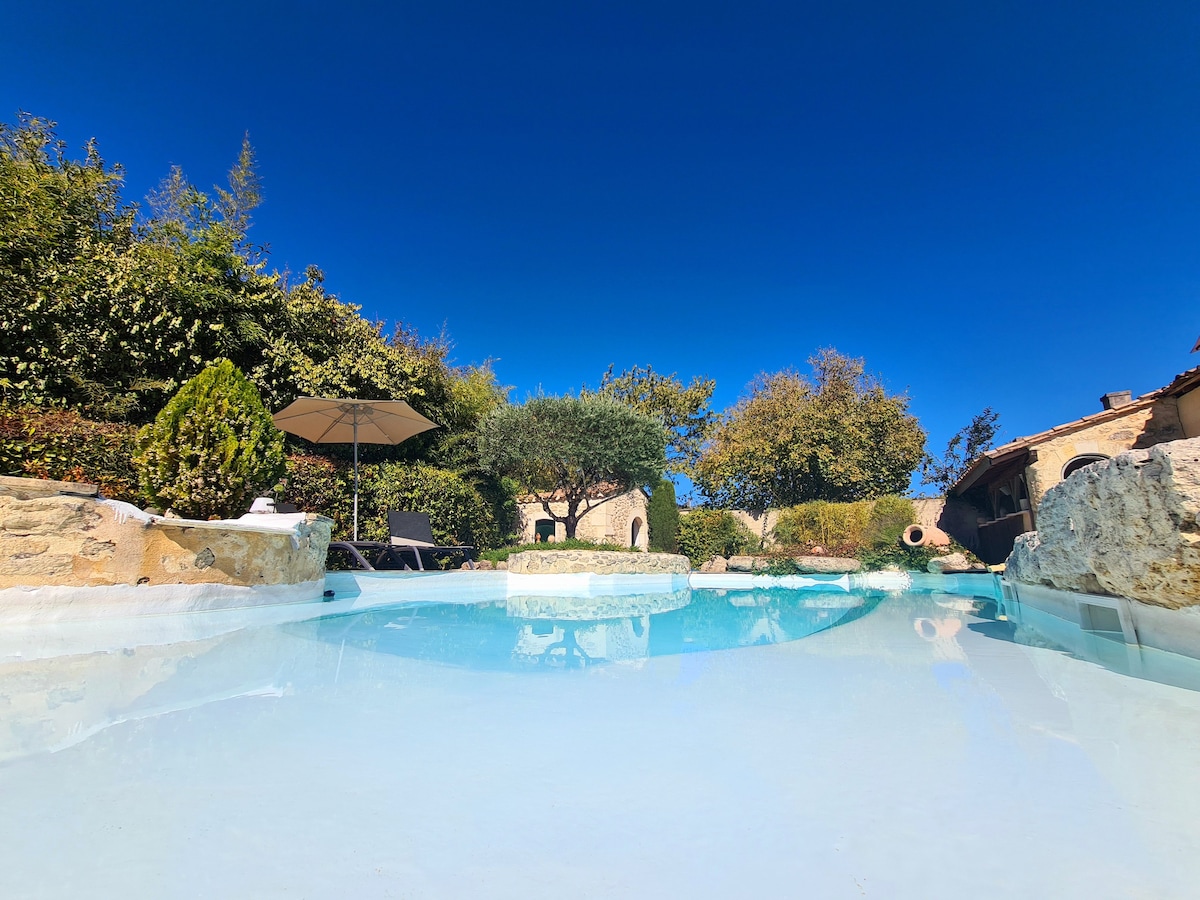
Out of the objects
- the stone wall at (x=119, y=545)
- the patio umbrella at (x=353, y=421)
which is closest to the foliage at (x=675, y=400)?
the patio umbrella at (x=353, y=421)

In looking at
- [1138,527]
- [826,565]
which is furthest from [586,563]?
[1138,527]

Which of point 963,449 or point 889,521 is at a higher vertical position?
point 963,449

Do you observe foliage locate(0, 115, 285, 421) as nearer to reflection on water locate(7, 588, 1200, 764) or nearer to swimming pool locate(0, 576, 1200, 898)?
reflection on water locate(7, 588, 1200, 764)

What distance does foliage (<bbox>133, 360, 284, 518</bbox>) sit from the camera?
5.74 metres

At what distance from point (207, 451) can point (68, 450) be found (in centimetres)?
240

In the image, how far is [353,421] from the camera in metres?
9.86

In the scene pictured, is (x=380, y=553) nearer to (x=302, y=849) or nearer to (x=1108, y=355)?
(x=302, y=849)

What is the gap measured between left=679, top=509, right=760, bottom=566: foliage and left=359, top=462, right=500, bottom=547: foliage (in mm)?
8047

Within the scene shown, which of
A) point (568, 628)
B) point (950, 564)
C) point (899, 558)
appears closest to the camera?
point (568, 628)

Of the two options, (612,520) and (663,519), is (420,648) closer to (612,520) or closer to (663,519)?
(663,519)

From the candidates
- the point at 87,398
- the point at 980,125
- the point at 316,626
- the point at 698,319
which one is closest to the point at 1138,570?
the point at 316,626

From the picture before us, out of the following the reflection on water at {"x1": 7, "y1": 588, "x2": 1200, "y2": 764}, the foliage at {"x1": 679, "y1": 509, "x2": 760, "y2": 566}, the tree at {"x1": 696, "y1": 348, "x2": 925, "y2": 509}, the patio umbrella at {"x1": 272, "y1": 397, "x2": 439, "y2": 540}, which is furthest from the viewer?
the tree at {"x1": 696, "y1": 348, "x2": 925, "y2": 509}

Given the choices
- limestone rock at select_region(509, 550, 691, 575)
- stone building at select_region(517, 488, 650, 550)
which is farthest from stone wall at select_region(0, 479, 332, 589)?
stone building at select_region(517, 488, 650, 550)

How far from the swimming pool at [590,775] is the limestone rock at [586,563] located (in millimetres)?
7016
